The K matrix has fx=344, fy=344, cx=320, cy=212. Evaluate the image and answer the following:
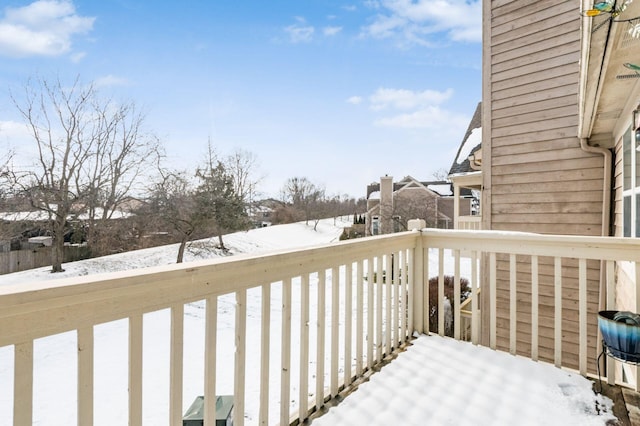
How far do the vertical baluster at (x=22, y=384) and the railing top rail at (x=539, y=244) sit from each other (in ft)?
8.41

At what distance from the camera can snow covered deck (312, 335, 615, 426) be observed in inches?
69.1

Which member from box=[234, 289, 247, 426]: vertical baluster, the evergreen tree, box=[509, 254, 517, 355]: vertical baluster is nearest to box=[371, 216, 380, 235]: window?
the evergreen tree

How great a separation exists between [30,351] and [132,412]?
0.37m

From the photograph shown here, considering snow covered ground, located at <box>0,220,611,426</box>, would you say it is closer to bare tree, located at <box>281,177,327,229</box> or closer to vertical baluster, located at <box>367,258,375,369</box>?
vertical baluster, located at <box>367,258,375,369</box>

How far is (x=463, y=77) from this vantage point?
9.56 meters

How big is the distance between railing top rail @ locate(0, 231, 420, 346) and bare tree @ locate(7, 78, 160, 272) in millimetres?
9624

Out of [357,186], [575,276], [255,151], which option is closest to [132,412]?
[575,276]

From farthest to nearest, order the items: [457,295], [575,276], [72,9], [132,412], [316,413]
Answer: [72,9] → [575,276] → [457,295] → [316,413] → [132,412]

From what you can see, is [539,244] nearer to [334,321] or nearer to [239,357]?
[334,321]

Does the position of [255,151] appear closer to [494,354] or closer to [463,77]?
[463,77]

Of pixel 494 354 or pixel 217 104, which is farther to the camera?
pixel 217 104

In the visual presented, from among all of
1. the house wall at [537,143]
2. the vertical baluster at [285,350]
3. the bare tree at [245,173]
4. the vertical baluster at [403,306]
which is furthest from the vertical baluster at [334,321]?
the bare tree at [245,173]

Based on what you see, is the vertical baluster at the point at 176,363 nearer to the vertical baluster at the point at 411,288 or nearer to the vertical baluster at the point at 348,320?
the vertical baluster at the point at 348,320

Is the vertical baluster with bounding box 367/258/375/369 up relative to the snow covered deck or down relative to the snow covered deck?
up
